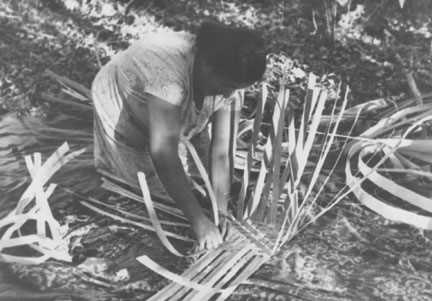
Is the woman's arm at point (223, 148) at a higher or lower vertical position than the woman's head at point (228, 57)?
lower

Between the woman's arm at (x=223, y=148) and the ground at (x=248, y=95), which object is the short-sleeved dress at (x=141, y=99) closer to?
the woman's arm at (x=223, y=148)

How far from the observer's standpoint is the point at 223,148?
2.08m

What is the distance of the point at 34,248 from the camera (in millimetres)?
1818

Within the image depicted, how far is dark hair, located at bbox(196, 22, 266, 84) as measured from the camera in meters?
1.65

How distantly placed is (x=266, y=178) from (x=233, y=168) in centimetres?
17

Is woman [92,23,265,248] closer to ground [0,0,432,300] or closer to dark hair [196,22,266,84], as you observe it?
dark hair [196,22,266,84]

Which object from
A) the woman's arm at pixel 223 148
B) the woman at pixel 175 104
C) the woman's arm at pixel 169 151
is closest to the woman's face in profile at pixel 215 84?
the woman at pixel 175 104

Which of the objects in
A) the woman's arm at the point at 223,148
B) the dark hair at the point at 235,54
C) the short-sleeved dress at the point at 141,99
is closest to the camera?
the dark hair at the point at 235,54

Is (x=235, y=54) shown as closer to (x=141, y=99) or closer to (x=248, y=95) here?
(x=141, y=99)

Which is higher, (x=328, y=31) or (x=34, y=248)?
(x=328, y=31)

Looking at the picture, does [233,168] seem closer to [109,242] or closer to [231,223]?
[231,223]

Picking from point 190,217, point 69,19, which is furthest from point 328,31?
point 190,217

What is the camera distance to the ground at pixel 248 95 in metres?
1.73

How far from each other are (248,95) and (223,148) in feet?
2.34
